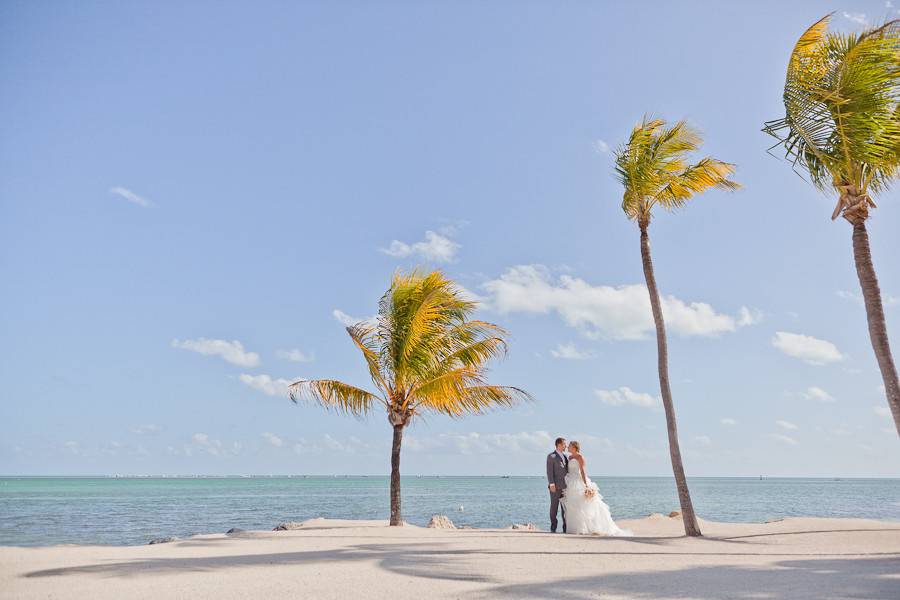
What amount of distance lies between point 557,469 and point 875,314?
7009 millimetres

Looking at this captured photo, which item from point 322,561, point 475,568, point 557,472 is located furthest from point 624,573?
point 557,472

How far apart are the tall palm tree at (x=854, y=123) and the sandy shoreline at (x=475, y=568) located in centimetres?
325

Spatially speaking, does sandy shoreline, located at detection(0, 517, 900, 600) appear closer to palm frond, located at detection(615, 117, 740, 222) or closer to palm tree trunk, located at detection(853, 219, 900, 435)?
palm tree trunk, located at detection(853, 219, 900, 435)

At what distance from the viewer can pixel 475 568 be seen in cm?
805

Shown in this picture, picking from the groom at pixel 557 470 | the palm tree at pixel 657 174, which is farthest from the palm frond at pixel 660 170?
the groom at pixel 557 470

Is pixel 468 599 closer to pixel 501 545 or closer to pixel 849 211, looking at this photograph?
pixel 501 545

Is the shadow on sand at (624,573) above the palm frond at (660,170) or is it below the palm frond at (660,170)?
below

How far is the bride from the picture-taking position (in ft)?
44.2

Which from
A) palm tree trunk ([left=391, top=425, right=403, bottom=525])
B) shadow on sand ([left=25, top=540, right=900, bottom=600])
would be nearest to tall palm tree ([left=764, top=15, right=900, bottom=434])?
shadow on sand ([left=25, top=540, right=900, bottom=600])

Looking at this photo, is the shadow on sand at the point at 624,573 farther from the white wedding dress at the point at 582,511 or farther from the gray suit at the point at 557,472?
the gray suit at the point at 557,472

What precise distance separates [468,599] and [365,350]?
437 inches

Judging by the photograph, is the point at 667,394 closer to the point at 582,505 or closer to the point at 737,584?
the point at 582,505

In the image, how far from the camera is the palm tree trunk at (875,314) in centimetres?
938

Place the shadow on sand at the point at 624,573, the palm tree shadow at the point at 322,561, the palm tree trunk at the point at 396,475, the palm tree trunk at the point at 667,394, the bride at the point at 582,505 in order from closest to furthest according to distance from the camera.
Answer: the shadow on sand at the point at 624,573 < the palm tree shadow at the point at 322,561 < the palm tree trunk at the point at 667,394 < the bride at the point at 582,505 < the palm tree trunk at the point at 396,475
